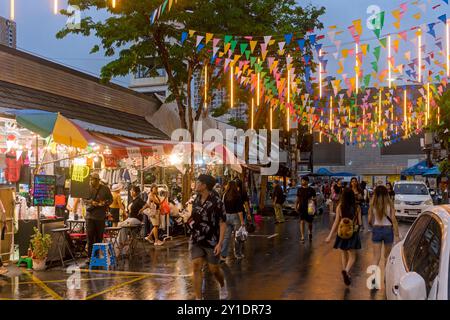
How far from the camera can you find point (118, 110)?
918 inches

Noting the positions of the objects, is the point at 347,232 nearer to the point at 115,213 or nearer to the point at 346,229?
the point at 346,229

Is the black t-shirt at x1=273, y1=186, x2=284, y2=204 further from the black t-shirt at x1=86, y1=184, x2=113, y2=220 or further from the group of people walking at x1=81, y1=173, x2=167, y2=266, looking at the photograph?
the black t-shirt at x1=86, y1=184, x2=113, y2=220

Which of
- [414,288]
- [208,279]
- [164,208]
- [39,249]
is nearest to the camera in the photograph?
[414,288]

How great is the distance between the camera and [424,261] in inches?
171

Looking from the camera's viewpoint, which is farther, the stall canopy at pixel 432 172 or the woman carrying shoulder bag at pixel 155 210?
the stall canopy at pixel 432 172

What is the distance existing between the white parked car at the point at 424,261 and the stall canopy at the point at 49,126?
24.7 ft

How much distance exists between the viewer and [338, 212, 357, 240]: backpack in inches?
343

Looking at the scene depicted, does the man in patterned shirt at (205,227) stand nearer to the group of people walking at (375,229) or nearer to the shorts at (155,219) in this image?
the group of people walking at (375,229)

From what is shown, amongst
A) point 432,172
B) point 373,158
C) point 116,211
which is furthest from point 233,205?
point 373,158

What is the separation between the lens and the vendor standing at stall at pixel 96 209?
1153 cm

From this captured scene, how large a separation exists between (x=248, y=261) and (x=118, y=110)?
13412 millimetres

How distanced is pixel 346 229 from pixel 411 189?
16160 mm

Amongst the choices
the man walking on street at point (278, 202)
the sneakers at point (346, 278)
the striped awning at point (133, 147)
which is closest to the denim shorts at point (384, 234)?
the sneakers at point (346, 278)
